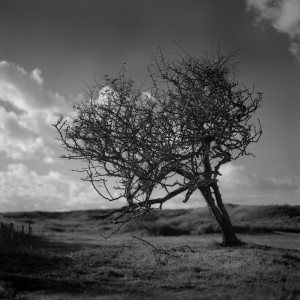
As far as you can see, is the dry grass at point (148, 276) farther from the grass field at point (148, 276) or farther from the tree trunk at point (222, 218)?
the tree trunk at point (222, 218)

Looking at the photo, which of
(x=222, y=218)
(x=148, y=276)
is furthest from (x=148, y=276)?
(x=222, y=218)

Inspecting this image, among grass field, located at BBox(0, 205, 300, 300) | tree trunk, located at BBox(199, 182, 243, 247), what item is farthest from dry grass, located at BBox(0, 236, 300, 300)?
tree trunk, located at BBox(199, 182, 243, 247)

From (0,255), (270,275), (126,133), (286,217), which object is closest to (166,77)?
(126,133)

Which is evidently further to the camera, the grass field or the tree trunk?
the tree trunk

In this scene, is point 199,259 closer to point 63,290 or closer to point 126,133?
point 126,133

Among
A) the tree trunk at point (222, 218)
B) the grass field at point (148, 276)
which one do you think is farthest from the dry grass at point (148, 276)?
the tree trunk at point (222, 218)

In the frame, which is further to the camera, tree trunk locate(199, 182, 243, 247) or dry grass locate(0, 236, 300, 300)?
tree trunk locate(199, 182, 243, 247)

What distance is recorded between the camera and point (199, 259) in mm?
16078

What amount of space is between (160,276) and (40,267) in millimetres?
4540

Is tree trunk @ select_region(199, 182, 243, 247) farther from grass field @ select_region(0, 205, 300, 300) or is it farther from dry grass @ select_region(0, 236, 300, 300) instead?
dry grass @ select_region(0, 236, 300, 300)

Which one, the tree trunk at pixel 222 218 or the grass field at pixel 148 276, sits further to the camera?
the tree trunk at pixel 222 218

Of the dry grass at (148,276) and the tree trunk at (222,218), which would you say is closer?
the dry grass at (148,276)

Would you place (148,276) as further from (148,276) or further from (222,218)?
(222,218)

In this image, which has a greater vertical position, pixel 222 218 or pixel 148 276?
pixel 222 218
